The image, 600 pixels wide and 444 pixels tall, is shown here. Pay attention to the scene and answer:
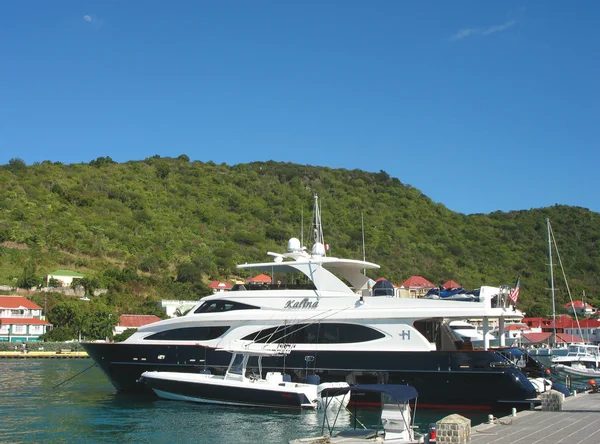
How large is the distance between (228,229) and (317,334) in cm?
7248

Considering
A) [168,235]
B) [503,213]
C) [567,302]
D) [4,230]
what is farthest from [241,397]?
[503,213]

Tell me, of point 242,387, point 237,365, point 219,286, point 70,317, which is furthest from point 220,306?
point 219,286

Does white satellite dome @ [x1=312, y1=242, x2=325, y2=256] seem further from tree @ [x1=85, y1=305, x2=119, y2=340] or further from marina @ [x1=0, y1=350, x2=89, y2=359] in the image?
marina @ [x1=0, y1=350, x2=89, y2=359]

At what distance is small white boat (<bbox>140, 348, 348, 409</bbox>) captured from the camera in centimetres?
1877

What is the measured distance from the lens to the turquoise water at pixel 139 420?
53.0 ft

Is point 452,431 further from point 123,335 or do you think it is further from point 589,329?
point 589,329

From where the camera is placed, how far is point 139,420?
60.4ft

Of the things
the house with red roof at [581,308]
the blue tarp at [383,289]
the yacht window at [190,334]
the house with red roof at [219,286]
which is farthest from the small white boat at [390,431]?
the house with red roof at [581,308]

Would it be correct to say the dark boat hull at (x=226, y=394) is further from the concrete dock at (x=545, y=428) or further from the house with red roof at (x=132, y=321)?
the house with red roof at (x=132, y=321)

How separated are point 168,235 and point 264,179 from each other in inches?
1452

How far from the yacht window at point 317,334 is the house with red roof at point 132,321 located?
3668 centimetres

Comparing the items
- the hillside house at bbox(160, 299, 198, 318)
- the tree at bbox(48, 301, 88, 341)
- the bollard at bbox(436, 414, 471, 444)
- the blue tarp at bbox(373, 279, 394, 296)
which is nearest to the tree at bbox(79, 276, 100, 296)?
the tree at bbox(48, 301, 88, 341)

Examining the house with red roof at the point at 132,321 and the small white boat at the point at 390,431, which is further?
the house with red roof at the point at 132,321

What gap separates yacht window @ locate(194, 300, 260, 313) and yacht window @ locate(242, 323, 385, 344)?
1.17 m
